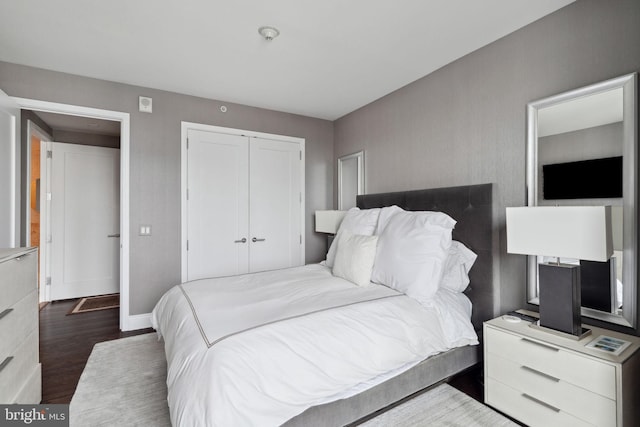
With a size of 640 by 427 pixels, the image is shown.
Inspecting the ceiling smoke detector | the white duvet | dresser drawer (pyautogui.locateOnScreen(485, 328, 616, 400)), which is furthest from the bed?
the ceiling smoke detector

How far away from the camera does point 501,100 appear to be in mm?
2320

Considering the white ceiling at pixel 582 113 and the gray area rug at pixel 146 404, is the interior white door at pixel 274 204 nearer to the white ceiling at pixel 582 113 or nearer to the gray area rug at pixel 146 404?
the gray area rug at pixel 146 404

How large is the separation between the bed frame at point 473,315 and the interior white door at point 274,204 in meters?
1.77

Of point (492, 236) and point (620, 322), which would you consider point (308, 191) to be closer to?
point (492, 236)

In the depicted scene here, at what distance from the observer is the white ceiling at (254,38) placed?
2004 mm

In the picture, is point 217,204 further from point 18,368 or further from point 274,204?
point 18,368

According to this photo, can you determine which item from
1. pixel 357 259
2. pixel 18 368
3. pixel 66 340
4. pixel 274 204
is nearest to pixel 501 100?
pixel 357 259

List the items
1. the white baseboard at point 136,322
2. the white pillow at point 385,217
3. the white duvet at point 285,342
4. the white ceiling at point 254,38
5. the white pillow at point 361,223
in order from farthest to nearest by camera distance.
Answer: the white baseboard at point 136,322 < the white pillow at point 361,223 < the white pillow at point 385,217 < the white ceiling at point 254,38 < the white duvet at point 285,342

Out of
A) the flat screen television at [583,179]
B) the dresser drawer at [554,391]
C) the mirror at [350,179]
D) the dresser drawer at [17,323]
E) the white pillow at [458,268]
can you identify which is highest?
the mirror at [350,179]

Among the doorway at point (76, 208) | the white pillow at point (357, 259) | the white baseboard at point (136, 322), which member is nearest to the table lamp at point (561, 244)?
the white pillow at point (357, 259)

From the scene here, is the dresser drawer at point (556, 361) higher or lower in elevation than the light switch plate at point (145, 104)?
lower

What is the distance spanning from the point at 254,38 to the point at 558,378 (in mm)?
3036

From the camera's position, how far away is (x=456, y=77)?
2.67 meters

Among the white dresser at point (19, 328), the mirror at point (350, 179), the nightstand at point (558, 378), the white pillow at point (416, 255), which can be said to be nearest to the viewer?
the nightstand at point (558, 378)
